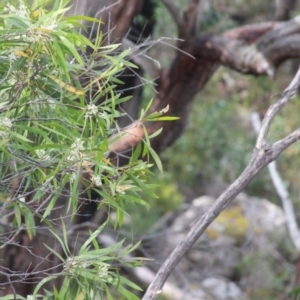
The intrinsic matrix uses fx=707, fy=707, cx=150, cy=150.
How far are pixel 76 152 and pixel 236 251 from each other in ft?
21.5

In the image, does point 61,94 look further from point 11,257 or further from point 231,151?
point 231,151

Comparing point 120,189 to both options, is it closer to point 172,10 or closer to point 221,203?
point 221,203

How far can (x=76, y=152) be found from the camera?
1.53 m

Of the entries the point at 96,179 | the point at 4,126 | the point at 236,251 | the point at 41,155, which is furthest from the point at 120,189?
the point at 236,251

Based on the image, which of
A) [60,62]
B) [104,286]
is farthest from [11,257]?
[60,62]

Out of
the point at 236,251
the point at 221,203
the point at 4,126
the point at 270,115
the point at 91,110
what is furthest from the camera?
the point at 236,251

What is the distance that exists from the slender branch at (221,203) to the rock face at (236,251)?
4464mm

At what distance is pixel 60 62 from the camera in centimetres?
148

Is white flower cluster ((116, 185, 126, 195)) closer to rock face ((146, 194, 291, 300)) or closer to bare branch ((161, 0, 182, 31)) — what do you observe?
bare branch ((161, 0, 182, 31))

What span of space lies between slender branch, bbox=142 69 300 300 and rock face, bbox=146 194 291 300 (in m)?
4.46

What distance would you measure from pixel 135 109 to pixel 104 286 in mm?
3246

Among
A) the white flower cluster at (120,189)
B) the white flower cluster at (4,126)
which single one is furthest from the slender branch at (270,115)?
the white flower cluster at (4,126)

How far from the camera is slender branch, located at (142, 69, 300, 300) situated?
1987mm

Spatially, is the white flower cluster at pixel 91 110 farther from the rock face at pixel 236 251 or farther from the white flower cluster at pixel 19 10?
the rock face at pixel 236 251
